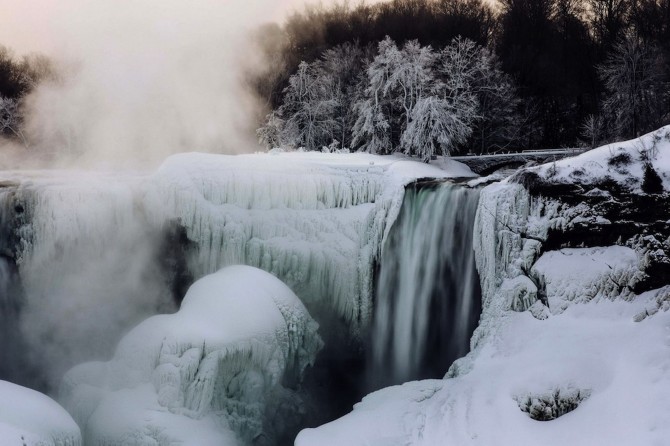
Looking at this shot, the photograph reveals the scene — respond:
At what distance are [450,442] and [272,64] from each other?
3355 centimetres

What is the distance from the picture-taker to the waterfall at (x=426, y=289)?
945 centimetres

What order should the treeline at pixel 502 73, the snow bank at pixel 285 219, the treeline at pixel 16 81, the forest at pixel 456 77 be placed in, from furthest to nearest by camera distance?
the treeline at pixel 16 81 → the treeline at pixel 502 73 → the forest at pixel 456 77 → the snow bank at pixel 285 219

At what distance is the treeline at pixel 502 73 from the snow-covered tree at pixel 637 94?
0.16ft

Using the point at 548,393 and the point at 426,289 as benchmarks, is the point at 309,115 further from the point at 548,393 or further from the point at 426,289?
the point at 548,393

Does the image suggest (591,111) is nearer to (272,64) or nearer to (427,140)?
(427,140)

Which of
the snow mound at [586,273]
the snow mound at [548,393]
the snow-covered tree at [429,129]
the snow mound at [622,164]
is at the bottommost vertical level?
the snow mound at [548,393]

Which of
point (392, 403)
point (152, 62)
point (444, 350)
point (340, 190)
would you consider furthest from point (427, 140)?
point (152, 62)

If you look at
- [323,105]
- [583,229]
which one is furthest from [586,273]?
[323,105]

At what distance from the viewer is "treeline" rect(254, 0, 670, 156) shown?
21.0 meters

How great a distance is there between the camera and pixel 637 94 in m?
20.2

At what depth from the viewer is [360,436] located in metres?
6.41

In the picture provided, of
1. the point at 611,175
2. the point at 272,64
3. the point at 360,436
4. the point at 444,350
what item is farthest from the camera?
the point at 272,64

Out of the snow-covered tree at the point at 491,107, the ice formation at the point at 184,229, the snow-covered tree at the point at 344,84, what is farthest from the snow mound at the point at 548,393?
the snow-covered tree at the point at 344,84

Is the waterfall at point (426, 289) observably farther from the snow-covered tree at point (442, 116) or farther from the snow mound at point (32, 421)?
the snow-covered tree at point (442, 116)
